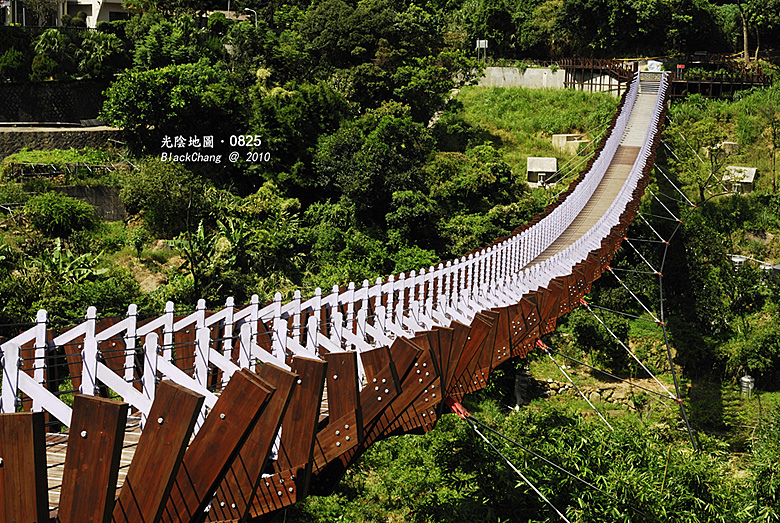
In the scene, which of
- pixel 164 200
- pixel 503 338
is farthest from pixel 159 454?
pixel 164 200

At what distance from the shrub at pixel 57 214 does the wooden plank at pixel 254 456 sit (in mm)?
14263

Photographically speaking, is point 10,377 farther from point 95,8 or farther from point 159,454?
point 95,8

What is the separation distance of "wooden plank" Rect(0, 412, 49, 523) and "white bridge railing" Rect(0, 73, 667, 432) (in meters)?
0.41

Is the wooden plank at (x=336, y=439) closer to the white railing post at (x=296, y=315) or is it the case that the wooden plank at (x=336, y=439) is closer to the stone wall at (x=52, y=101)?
the white railing post at (x=296, y=315)

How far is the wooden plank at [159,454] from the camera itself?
121 inches

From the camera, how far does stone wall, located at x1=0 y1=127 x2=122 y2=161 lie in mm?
19828

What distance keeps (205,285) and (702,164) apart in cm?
1257

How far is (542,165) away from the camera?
21.6m

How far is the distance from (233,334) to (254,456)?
1.26 meters

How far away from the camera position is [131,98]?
1927 cm

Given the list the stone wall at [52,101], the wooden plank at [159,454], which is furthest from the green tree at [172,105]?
the wooden plank at [159,454]

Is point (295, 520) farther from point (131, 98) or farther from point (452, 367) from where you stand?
point (131, 98)

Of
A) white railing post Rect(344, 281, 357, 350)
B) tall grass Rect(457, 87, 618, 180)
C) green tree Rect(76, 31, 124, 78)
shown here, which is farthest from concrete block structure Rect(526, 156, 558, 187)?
white railing post Rect(344, 281, 357, 350)

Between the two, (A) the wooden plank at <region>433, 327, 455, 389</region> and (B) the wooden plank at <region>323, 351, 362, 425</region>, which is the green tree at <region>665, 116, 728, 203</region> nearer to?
(A) the wooden plank at <region>433, 327, 455, 389</region>
